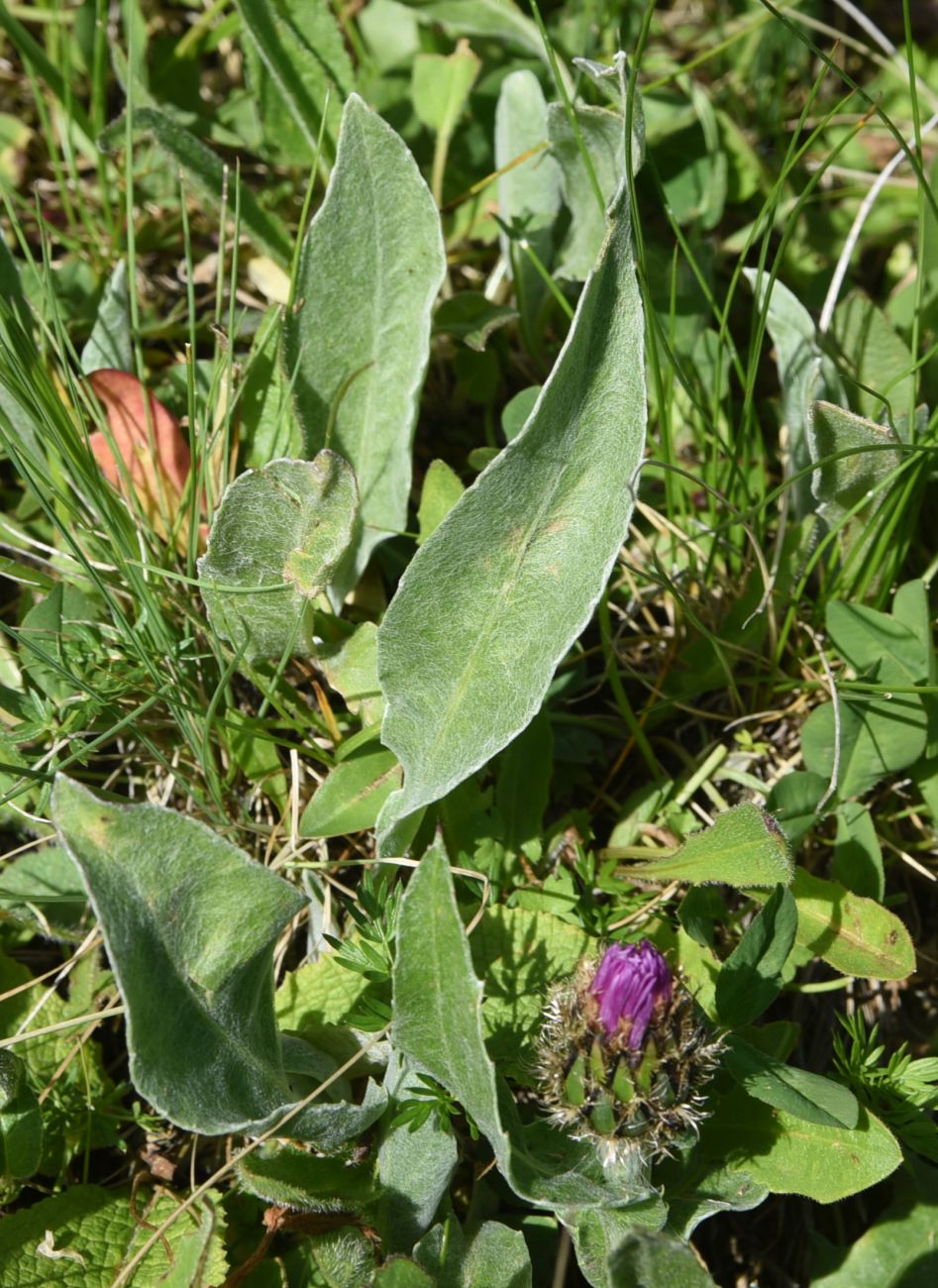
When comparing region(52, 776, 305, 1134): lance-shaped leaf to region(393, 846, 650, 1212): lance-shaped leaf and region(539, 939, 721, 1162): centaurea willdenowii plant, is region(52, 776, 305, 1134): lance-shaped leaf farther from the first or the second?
region(539, 939, 721, 1162): centaurea willdenowii plant

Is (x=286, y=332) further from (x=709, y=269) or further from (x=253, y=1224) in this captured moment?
(x=253, y=1224)

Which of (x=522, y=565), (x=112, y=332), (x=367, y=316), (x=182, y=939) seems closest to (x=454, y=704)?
(x=522, y=565)

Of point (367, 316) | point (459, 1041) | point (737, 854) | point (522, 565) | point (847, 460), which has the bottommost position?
point (737, 854)

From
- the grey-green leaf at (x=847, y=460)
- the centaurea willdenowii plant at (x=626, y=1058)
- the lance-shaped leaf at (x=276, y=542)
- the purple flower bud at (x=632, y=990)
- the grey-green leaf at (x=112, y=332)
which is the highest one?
the grey-green leaf at (x=112, y=332)

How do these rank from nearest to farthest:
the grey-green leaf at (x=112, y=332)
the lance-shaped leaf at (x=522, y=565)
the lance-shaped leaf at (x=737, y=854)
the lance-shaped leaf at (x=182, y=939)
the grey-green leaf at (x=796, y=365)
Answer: the lance-shaped leaf at (x=182, y=939), the lance-shaped leaf at (x=522, y=565), the lance-shaped leaf at (x=737, y=854), the grey-green leaf at (x=796, y=365), the grey-green leaf at (x=112, y=332)

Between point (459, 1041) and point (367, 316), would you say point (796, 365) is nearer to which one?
point (367, 316)

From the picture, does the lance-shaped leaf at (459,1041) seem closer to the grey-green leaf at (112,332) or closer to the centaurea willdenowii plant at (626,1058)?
the centaurea willdenowii plant at (626,1058)

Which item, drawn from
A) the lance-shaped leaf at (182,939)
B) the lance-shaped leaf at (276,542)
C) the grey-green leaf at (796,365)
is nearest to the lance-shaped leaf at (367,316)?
the lance-shaped leaf at (276,542)
